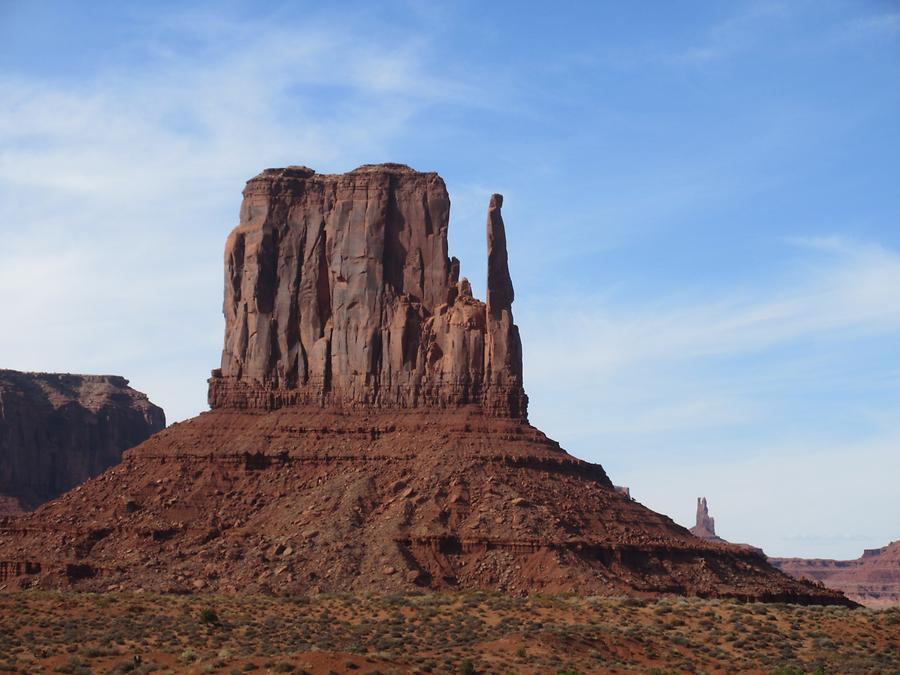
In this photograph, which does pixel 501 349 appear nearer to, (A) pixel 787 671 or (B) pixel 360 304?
(B) pixel 360 304

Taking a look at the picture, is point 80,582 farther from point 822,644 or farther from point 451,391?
point 822,644

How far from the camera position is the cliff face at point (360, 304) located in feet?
420

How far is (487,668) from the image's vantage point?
8494cm

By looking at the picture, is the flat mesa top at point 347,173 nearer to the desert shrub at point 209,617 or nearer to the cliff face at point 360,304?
the cliff face at point 360,304

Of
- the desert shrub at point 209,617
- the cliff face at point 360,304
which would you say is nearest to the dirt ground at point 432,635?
the desert shrub at point 209,617

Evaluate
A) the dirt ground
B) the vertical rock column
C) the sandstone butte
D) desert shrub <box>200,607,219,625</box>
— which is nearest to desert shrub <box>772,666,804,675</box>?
the dirt ground

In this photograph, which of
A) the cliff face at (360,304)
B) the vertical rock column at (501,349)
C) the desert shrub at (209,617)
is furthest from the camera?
the cliff face at (360,304)

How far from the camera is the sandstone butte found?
113 meters

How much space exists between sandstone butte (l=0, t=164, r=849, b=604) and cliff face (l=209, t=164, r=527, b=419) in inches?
5.5

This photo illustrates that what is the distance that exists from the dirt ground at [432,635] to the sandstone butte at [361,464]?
8.88 m

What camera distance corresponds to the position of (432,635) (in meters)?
91.4

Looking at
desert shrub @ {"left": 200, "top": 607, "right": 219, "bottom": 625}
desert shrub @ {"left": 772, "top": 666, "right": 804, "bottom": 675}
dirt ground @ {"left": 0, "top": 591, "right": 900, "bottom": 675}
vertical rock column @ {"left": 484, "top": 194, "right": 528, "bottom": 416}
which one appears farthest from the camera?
vertical rock column @ {"left": 484, "top": 194, "right": 528, "bottom": 416}

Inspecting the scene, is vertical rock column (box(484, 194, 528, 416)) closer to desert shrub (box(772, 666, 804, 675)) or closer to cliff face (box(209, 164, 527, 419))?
cliff face (box(209, 164, 527, 419))

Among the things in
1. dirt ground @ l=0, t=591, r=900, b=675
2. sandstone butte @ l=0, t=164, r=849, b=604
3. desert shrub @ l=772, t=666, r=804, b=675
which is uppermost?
sandstone butte @ l=0, t=164, r=849, b=604
